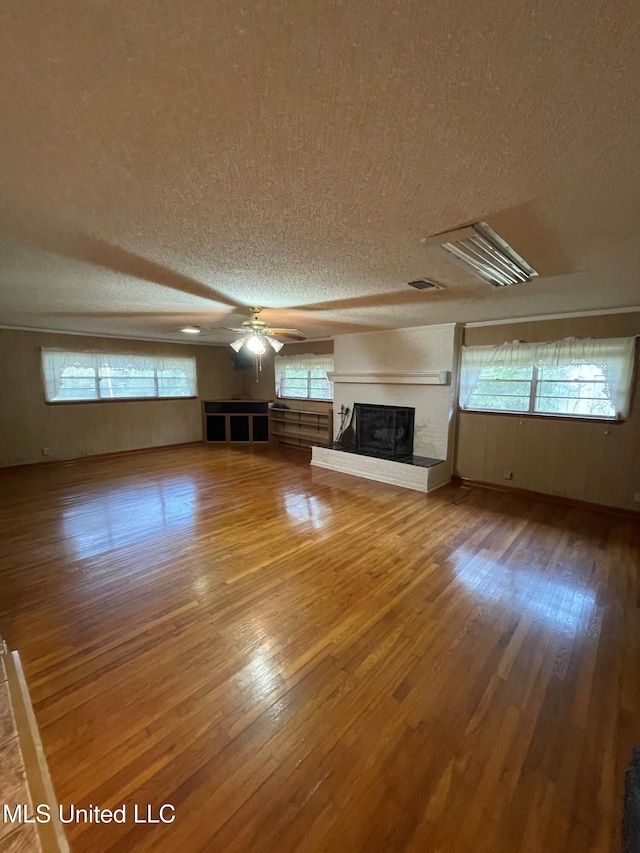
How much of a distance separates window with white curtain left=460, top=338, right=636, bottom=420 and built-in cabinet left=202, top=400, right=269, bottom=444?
4.40m

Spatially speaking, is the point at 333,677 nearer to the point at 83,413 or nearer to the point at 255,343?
the point at 255,343

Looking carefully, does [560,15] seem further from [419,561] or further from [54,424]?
[54,424]

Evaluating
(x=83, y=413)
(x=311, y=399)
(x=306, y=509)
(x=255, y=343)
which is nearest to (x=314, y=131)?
(x=255, y=343)

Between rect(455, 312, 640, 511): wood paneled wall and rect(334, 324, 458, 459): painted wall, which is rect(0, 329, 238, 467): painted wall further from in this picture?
rect(455, 312, 640, 511): wood paneled wall

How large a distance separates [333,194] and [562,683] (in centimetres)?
261

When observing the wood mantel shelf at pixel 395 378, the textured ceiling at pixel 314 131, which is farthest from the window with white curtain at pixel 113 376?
the textured ceiling at pixel 314 131

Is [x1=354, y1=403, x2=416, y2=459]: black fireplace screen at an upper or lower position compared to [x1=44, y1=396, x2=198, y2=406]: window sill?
lower

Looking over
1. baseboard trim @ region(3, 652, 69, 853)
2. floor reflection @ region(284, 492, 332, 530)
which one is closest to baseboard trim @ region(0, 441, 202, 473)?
floor reflection @ region(284, 492, 332, 530)

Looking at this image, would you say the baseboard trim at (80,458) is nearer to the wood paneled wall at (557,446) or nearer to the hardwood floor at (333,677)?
the hardwood floor at (333,677)

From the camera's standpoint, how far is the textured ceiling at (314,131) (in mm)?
722

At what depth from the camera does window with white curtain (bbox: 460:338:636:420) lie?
3.74 metres

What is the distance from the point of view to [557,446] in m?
4.19

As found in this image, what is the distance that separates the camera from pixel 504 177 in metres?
1.28

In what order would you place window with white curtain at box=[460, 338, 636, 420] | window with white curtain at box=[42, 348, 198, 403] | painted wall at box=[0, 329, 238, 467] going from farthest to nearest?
1. window with white curtain at box=[42, 348, 198, 403]
2. painted wall at box=[0, 329, 238, 467]
3. window with white curtain at box=[460, 338, 636, 420]
